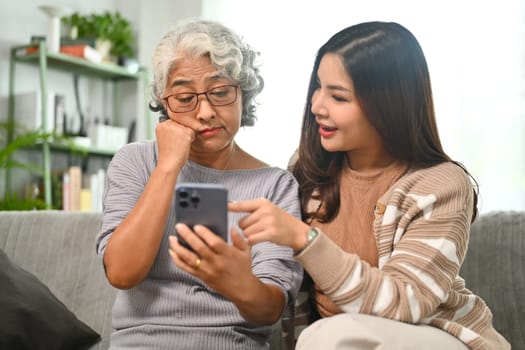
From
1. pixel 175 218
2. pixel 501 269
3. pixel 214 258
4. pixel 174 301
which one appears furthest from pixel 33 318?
pixel 501 269

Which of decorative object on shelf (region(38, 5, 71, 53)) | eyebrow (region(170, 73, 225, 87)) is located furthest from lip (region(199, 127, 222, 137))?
decorative object on shelf (region(38, 5, 71, 53))

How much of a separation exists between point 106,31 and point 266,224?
340cm

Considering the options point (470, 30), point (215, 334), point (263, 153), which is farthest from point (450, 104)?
point (215, 334)

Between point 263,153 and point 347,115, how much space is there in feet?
8.86

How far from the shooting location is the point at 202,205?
1.10m

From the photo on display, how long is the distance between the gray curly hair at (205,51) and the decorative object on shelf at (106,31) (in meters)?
2.84

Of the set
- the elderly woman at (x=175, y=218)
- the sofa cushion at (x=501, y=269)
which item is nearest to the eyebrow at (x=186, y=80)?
the elderly woman at (x=175, y=218)

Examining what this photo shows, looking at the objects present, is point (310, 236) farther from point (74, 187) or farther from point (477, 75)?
point (74, 187)

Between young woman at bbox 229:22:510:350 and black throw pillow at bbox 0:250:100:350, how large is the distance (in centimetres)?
66

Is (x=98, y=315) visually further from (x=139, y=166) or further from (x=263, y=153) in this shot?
(x=263, y=153)

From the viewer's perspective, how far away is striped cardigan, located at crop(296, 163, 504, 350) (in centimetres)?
116

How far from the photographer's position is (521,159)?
3.45m

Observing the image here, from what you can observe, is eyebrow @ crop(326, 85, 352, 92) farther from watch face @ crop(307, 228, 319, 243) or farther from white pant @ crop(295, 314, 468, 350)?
white pant @ crop(295, 314, 468, 350)

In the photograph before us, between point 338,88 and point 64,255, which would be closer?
point 338,88
